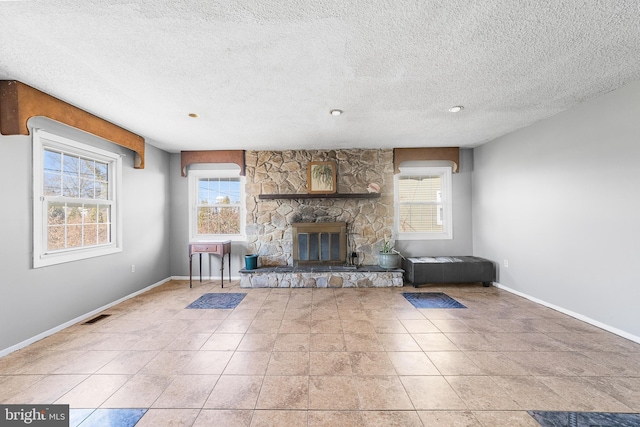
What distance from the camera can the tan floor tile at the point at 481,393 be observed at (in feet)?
5.36

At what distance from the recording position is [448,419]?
154 centimetres

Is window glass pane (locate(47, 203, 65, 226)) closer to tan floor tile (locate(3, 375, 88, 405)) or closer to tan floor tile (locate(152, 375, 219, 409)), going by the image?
tan floor tile (locate(3, 375, 88, 405))

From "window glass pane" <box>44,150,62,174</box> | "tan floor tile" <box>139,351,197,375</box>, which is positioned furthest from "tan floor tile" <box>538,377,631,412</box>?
"window glass pane" <box>44,150,62,174</box>

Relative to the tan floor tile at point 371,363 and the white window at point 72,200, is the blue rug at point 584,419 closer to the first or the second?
the tan floor tile at point 371,363

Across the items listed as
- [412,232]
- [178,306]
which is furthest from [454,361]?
[178,306]

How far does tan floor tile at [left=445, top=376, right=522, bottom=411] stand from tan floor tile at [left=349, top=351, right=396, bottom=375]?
0.44 metres

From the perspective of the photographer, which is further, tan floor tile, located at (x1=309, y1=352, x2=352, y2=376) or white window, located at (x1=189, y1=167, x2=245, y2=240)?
white window, located at (x1=189, y1=167, x2=245, y2=240)

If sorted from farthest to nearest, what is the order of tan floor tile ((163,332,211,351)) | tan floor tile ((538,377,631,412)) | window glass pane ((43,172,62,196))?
window glass pane ((43,172,62,196)) < tan floor tile ((163,332,211,351)) < tan floor tile ((538,377,631,412))

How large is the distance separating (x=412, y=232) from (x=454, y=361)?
3.01 m

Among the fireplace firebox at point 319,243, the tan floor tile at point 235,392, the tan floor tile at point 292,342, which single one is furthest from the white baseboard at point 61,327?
the fireplace firebox at point 319,243

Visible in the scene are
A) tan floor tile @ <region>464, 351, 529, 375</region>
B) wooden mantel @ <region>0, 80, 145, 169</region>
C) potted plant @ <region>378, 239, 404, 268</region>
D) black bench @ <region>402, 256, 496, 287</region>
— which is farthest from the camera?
potted plant @ <region>378, 239, 404, 268</region>

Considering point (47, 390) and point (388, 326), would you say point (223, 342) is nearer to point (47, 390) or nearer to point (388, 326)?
point (47, 390)

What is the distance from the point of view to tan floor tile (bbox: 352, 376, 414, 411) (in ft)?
5.38

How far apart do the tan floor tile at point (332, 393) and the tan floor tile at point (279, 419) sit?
0.11 metres
